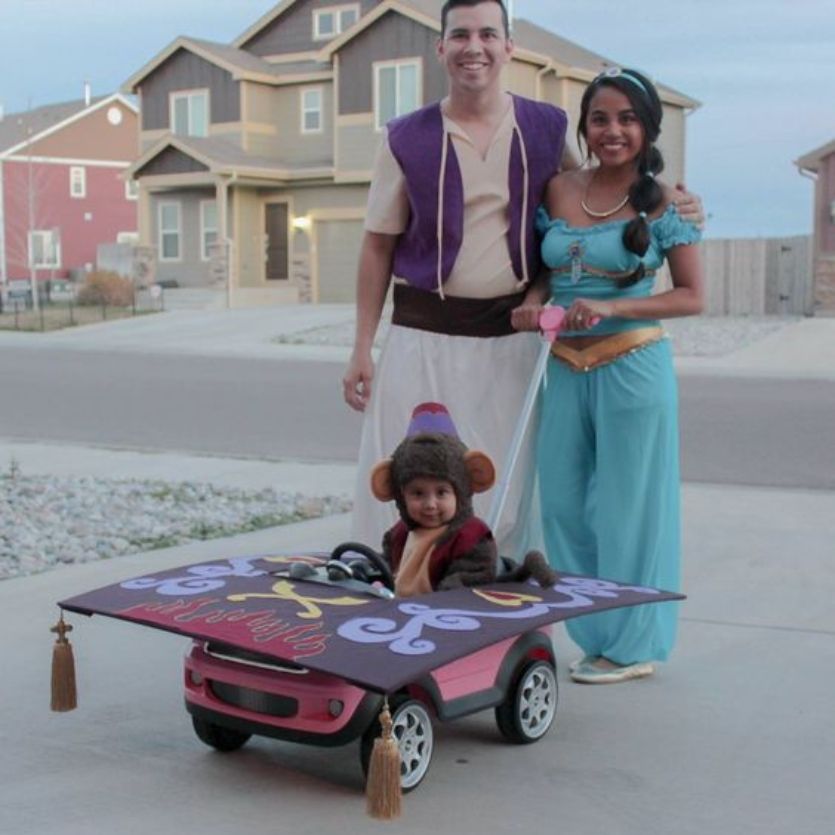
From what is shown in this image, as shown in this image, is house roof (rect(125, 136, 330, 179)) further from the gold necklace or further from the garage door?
the gold necklace

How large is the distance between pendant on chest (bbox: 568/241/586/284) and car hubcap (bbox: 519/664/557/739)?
124 centimetres

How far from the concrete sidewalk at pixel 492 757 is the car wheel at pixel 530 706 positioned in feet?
0.16

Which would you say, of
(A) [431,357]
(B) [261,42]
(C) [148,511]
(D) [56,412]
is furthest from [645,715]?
(B) [261,42]

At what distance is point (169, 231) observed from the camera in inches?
1430

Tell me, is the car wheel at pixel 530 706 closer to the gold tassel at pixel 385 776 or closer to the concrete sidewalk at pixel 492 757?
the concrete sidewalk at pixel 492 757

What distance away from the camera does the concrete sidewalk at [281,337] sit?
19781 millimetres

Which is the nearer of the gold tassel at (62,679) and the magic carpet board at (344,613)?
the magic carpet board at (344,613)

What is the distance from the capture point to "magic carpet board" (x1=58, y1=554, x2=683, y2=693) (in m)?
3.38

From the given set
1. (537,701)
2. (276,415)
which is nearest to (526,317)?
(537,701)

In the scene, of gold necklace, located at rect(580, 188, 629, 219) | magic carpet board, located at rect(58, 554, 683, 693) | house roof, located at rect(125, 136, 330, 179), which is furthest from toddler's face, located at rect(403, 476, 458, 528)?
house roof, located at rect(125, 136, 330, 179)

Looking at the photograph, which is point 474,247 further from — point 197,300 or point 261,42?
point 261,42

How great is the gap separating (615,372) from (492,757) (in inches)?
51.8

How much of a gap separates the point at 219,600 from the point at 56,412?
10.8 m

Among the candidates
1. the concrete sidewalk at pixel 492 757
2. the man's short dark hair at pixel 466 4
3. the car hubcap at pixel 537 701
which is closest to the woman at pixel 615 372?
the concrete sidewalk at pixel 492 757
